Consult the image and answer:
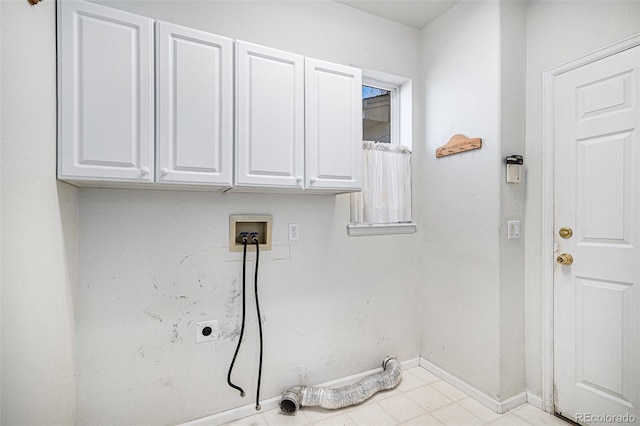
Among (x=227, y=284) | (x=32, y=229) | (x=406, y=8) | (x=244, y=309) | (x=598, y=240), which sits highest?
(x=406, y=8)

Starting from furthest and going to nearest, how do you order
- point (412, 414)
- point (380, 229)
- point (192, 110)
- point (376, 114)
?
point (376, 114) → point (380, 229) → point (412, 414) → point (192, 110)

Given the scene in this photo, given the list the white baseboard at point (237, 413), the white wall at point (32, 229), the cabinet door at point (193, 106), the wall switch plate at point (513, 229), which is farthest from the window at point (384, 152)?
A: the white wall at point (32, 229)

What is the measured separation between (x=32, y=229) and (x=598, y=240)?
2614 mm

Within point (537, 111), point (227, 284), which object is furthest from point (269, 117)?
point (537, 111)

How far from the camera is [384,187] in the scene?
2412mm

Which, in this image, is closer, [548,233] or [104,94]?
[104,94]

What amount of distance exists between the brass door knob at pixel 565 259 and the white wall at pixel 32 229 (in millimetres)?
2540

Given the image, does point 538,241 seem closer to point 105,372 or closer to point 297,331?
point 297,331

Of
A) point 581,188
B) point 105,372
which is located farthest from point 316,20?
point 105,372

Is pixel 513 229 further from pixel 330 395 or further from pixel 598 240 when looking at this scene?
pixel 330 395

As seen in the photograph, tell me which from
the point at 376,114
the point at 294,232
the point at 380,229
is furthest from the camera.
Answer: the point at 376,114

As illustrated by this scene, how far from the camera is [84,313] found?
158 cm

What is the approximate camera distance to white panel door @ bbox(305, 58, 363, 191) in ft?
5.92

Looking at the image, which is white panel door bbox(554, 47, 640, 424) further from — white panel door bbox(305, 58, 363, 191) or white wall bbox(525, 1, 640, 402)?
white panel door bbox(305, 58, 363, 191)
